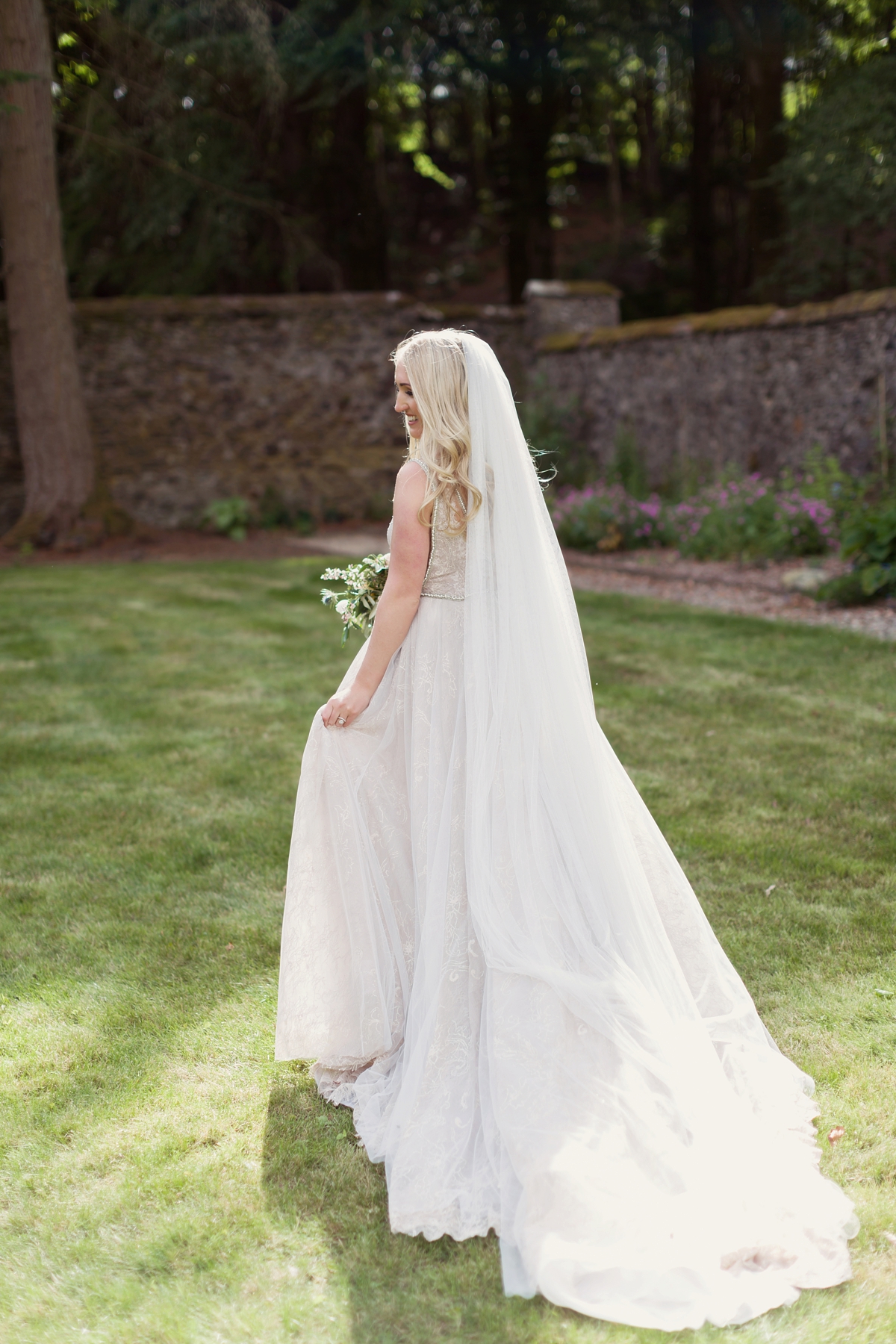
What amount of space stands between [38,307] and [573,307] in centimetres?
672

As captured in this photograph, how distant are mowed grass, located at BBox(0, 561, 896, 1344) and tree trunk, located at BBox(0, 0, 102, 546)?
19.0 ft

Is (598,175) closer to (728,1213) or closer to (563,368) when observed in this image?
(563,368)

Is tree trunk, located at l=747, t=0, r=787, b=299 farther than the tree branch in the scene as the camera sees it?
Yes

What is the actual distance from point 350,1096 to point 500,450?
165cm

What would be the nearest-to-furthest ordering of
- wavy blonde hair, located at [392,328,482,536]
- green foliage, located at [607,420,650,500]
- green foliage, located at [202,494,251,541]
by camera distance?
wavy blonde hair, located at [392,328,482,536] → green foliage, located at [607,420,650,500] → green foliage, located at [202,494,251,541]

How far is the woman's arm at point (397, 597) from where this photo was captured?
8.44 ft

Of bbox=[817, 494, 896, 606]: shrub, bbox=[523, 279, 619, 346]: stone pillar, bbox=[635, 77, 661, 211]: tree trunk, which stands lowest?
bbox=[817, 494, 896, 606]: shrub

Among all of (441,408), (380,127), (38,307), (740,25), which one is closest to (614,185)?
(380,127)

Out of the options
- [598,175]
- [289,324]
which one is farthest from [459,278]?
[289,324]

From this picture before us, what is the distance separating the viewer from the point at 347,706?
2.67 metres

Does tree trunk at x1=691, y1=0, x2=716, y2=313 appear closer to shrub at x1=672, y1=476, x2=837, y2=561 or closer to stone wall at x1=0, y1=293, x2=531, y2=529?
stone wall at x1=0, y1=293, x2=531, y2=529

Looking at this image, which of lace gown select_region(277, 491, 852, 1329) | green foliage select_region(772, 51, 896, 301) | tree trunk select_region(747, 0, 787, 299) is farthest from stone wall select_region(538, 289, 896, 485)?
lace gown select_region(277, 491, 852, 1329)

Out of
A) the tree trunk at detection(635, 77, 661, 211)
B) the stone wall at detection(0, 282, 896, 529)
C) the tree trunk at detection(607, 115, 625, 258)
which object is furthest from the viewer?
the tree trunk at detection(635, 77, 661, 211)

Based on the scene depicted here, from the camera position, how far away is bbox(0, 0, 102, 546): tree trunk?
11.4 metres
